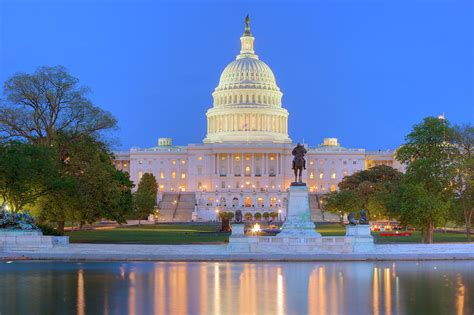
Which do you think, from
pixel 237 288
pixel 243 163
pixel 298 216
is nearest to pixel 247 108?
pixel 243 163

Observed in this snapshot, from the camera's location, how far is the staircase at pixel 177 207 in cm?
13062

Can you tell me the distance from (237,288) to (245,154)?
144117 millimetres

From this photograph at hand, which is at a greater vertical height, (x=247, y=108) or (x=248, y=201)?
(x=247, y=108)

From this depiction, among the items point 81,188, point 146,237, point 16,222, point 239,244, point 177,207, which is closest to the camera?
point 239,244

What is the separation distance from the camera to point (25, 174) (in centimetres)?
5150

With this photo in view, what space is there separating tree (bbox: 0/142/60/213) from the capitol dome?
12880 cm

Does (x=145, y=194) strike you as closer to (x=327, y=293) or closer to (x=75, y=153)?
(x=75, y=153)

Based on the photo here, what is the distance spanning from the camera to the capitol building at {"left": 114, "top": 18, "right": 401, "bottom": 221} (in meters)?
174

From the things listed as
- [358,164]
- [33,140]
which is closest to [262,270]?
[33,140]

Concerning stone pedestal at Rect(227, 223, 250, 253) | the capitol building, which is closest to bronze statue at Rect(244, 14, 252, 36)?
the capitol building

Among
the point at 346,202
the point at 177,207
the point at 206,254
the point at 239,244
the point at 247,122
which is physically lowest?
the point at 206,254

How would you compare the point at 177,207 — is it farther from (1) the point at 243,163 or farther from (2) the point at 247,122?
(2) the point at 247,122

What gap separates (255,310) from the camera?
25.8m

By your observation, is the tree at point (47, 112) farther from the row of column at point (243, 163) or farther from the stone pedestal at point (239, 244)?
the row of column at point (243, 163)
